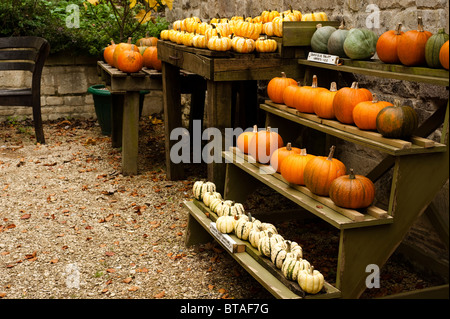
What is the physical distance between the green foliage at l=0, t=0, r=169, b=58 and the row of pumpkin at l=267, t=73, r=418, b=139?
Result: 4.35 metres

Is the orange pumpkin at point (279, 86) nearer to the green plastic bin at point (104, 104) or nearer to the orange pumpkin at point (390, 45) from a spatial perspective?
the orange pumpkin at point (390, 45)

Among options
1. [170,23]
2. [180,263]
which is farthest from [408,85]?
[170,23]

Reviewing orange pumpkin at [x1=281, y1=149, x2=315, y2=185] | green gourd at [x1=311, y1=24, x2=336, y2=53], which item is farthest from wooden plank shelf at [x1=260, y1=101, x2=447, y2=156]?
green gourd at [x1=311, y1=24, x2=336, y2=53]

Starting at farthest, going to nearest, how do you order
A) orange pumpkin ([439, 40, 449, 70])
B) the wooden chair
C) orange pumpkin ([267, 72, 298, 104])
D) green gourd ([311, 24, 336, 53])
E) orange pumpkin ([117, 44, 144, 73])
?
the wooden chair, orange pumpkin ([117, 44, 144, 73]), orange pumpkin ([267, 72, 298, 104]), green gourd ([311, 24, 336, 53]), orange pumpkin ([439, 40, 449, 70])

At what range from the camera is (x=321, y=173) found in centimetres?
305

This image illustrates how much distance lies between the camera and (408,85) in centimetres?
375

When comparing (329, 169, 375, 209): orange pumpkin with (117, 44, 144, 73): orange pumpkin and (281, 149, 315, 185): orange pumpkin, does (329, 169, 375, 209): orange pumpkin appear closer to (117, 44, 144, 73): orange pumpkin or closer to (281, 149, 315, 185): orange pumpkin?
(281, 149, 315, 185): orange pumpkin

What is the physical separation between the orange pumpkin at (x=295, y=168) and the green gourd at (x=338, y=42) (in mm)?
895

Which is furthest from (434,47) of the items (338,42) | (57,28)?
(57,28)

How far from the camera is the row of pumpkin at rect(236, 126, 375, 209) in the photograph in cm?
284

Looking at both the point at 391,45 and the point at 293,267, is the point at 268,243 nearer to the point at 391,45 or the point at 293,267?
the point at 293,267

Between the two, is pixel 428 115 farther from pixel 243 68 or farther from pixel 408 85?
pixel 243 68

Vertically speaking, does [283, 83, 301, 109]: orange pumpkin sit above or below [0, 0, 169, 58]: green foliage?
below
